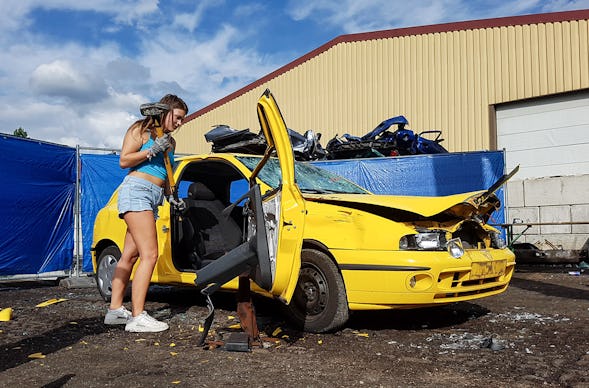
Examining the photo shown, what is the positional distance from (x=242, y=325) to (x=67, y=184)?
17.5 feet

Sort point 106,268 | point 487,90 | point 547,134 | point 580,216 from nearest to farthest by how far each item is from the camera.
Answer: point 106,268 < point 580,216 < point 547,134 < point 487,90

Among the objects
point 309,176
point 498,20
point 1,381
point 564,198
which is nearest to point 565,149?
point 564,198

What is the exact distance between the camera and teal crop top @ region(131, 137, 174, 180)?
431 cm

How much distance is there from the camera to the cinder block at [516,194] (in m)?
12.6

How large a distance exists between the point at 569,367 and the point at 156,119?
11.2 feet

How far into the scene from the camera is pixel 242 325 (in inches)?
155

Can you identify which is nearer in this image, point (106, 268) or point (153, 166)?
point (153, 166)

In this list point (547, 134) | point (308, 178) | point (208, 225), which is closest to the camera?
point (308, 178)

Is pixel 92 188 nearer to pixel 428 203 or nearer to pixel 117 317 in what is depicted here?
pixel 117 317

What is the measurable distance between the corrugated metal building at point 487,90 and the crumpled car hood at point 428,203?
29.3 feet

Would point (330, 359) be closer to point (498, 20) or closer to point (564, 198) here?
point (564, 198)

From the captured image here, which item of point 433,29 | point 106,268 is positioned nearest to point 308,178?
point 106,268

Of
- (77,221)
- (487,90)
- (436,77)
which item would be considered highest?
(436,77)

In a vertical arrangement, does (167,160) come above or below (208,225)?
above
